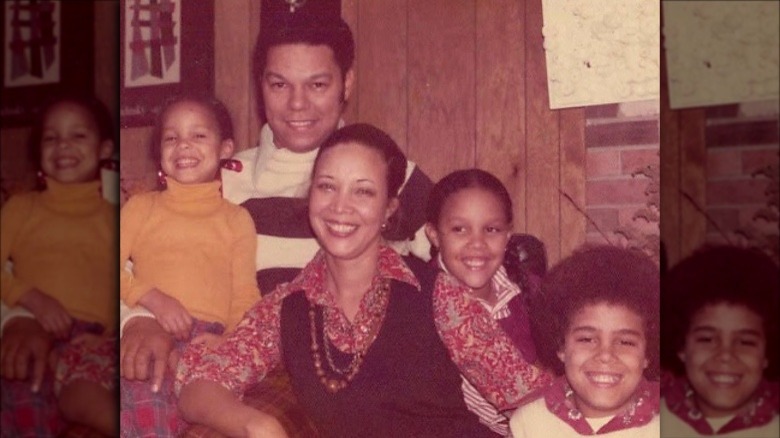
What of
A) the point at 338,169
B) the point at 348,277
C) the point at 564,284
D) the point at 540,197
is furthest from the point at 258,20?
the point at 564,284

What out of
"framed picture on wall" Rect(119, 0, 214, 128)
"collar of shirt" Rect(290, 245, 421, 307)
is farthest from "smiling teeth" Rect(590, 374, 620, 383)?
"framed picture on wall" Rect(119, 0, 214, 128)

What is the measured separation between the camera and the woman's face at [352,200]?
90.8 inches

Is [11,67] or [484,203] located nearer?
[484,203]

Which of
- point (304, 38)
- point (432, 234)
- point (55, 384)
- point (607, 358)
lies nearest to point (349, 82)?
point (304, 38)

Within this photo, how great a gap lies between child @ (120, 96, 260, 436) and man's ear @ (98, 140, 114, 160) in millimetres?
346

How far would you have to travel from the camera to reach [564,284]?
7.07 ft

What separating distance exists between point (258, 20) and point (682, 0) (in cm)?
99

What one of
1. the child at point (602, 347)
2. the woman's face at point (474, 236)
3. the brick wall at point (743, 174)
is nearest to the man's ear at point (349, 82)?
the woman's face at point (474, 236)

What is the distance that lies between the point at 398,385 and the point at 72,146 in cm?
125

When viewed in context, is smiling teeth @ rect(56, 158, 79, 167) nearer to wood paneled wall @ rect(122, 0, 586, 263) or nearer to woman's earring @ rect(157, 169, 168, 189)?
woman's earring @ rect(157, 169, 168, 189)

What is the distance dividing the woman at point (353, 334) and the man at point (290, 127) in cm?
4

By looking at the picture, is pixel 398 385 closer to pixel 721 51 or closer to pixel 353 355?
pixel 353 355

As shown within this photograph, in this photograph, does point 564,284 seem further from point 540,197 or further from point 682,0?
point 682,0

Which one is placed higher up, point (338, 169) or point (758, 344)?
point (338, 169)
